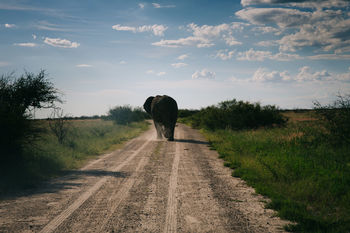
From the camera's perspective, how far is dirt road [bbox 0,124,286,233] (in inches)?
175

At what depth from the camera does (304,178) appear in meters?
7.14

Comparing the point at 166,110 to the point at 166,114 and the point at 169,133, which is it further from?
the point at 169,133

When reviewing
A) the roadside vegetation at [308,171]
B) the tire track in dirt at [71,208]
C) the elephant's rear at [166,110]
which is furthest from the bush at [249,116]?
the tire track in dirt at [71,208]

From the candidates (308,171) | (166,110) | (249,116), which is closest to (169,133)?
(166,110)

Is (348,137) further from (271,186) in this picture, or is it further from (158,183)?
(158,183)

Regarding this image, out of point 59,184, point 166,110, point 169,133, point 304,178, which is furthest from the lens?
point 166,110

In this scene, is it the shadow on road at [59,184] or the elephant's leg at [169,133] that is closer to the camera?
the shadow on road at [59,184]

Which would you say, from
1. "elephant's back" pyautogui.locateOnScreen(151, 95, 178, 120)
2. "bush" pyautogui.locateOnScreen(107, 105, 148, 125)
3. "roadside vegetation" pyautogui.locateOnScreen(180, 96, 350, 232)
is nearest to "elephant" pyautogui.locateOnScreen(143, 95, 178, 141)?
"elephant's back" pyautogui.locateOnScreen(151, 95, 178, 120)

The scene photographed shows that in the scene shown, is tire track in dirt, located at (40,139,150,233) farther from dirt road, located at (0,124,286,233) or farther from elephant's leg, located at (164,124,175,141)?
elephant's leg, located at (164,124,175,141)

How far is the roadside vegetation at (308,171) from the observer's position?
4871mm

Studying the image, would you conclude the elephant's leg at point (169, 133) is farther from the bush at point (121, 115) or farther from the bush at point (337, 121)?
the bush at point (121, 115)

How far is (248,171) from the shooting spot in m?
8.42

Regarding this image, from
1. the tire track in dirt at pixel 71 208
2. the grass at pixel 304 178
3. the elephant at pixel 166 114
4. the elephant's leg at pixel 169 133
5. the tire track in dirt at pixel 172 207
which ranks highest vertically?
the elephant at pixel 166 114

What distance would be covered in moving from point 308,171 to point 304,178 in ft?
1.58
